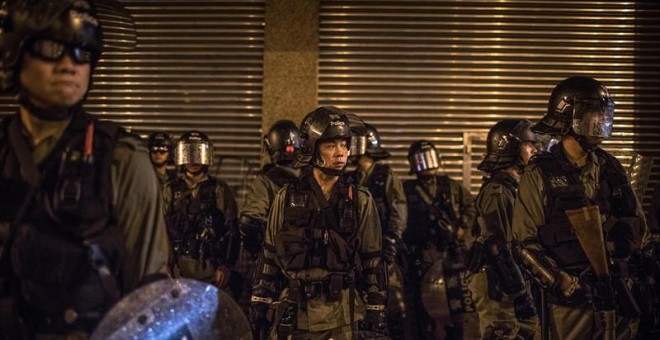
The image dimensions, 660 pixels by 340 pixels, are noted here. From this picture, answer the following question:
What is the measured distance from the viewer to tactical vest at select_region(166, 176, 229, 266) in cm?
953

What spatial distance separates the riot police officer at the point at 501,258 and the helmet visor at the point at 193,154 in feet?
10.3

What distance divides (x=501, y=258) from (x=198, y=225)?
3.38 metres

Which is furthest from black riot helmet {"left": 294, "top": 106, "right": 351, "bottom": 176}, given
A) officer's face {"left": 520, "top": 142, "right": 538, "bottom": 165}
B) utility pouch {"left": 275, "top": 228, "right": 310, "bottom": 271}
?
officer's face {"left": 520, "top": 142, "right": 538, "bottom": 165}

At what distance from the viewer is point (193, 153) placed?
394 inches

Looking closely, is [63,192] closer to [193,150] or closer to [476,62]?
[193,150]

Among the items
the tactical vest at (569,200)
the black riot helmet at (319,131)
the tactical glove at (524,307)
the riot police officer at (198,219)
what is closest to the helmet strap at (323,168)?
the black riot helmet at (319,131)

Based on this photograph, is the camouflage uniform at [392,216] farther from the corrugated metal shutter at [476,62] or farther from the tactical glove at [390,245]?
the corrugated metal shutter at [476,62]

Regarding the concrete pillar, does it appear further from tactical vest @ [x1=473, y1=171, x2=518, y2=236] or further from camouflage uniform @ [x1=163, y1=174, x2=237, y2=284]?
tactical vest @ [x1=473, y1=171, x2=518, y2=236]

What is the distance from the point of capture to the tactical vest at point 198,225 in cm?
953

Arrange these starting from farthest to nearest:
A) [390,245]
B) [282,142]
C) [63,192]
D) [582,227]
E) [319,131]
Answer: [282,142] → [390,245] → [319,131] → [582,227] → [63,192]

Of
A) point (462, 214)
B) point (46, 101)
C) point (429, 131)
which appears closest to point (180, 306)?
point (46, 101)

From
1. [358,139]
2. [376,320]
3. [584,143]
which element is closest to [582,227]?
[584,143]

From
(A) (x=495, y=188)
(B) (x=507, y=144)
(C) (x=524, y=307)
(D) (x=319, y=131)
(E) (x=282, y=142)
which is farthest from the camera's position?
(E) (x=282, y=142)

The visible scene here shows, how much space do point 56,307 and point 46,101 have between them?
0.85 meters
